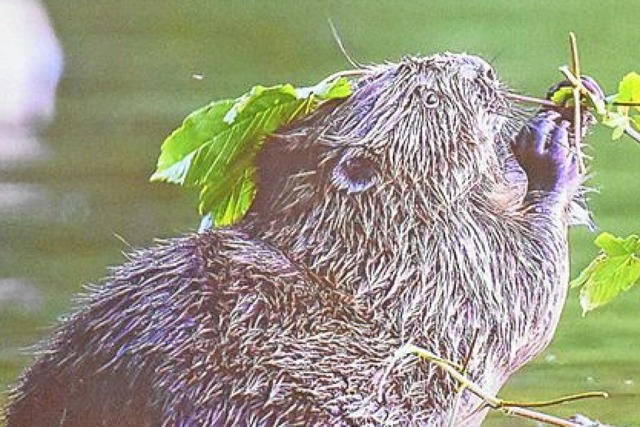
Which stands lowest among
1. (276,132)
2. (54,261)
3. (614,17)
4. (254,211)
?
(54,261)

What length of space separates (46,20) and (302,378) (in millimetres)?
570

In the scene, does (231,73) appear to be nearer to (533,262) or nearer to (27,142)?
(27,142)

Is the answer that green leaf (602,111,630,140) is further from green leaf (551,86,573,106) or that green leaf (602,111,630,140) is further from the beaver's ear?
the beaver's ear

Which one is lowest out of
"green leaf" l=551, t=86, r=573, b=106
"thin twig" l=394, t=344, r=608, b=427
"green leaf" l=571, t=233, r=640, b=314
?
"thin twig" l=394, t=344, r=608, b=427

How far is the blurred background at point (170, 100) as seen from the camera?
3.92 ft

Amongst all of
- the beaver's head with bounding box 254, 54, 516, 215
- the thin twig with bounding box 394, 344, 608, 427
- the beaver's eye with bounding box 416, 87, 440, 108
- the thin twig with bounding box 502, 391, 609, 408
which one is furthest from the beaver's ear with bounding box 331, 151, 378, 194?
the thin twig with bounding box 502, 391, 609, 408

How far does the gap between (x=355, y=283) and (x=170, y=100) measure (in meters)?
0.34

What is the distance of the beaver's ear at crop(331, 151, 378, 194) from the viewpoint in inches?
Result: 46.4

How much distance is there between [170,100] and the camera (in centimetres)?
123

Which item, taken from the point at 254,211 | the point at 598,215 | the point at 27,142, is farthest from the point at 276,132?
the point at 598,215

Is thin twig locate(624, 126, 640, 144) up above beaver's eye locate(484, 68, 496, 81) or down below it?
below

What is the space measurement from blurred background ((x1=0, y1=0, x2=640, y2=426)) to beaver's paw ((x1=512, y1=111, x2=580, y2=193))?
0.05 m

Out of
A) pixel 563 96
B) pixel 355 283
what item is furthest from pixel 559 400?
pixel 563 96

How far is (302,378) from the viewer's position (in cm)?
110
